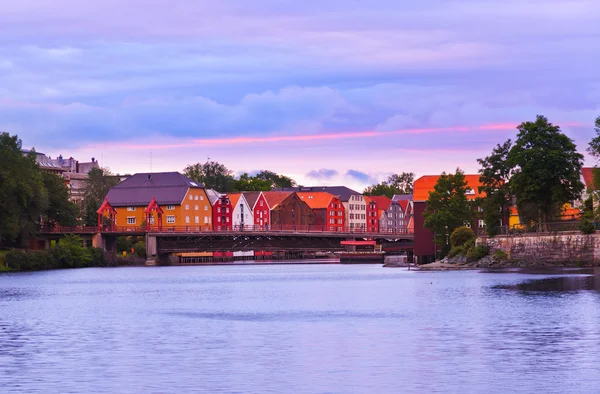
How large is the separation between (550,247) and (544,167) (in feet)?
26.9

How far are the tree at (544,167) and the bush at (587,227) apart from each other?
6610 mm

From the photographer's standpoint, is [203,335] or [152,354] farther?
[203,335]

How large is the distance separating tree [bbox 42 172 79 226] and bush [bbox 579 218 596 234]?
87.8 meters

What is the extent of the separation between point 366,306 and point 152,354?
84.0ft

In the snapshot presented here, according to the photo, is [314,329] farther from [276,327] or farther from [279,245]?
[279,245]

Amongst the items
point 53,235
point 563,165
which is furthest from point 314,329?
point 53,235

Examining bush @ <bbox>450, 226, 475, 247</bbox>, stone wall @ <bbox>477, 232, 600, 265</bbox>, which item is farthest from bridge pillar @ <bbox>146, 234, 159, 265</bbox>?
stone wall @ <bbox>477, 232, 600, 265</bbox>

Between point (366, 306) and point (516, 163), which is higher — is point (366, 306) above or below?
below

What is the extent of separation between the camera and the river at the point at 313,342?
1280 inches

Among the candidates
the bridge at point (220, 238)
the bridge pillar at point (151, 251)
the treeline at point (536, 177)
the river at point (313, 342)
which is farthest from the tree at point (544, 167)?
the bridge pillar at point (151, 251)

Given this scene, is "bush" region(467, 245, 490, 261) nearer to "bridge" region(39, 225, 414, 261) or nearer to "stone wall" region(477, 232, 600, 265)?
"stone wall" region(477, 232, 600, 265)

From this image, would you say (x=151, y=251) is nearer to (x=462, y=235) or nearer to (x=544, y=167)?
(x=462, y=235)

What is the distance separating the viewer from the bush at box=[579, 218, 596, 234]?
104750 millimetres

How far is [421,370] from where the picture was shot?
113 feet
